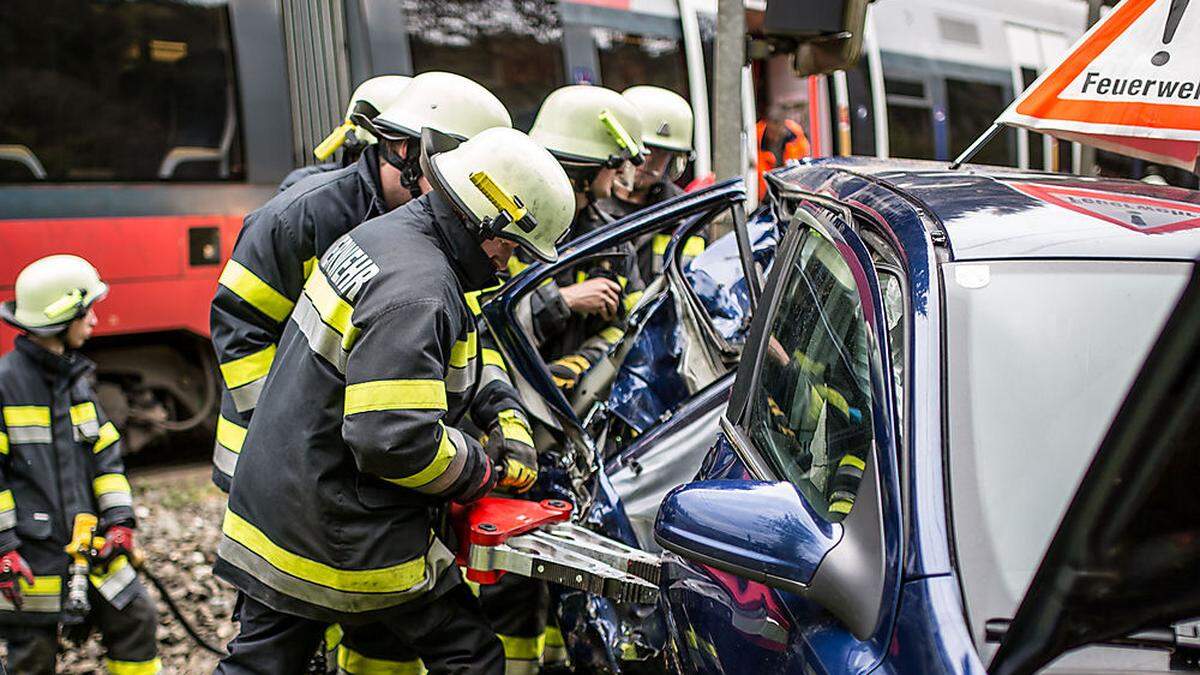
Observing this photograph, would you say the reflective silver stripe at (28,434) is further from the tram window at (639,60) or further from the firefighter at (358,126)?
the tram window at (639,60)

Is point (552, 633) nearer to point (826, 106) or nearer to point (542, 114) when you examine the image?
point (542, 114)

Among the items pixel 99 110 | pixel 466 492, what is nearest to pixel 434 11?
pixel 99 110

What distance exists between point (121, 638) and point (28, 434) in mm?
721

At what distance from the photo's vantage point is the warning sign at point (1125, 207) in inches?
82.4

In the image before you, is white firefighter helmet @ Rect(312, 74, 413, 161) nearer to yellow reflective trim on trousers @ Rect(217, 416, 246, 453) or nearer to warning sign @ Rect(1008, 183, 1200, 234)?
yellow reflective trim on trousers @ Rect(217, 416, 246, 453)

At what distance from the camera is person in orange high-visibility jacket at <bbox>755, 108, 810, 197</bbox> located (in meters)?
8.89

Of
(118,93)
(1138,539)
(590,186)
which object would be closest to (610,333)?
(590,186)

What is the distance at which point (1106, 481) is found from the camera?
176cm

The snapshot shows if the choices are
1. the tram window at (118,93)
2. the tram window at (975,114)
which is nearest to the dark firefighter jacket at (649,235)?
the tram window at (118,93)

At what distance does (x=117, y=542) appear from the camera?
3.77 m

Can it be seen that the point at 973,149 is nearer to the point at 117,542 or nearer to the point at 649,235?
the point at 649,235

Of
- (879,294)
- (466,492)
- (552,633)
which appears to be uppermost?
(879,294)

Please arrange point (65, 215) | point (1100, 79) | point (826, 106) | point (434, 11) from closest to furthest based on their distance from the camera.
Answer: point (1100, 79) < point (65, 215) < point (434, 11) < point (826, 106)

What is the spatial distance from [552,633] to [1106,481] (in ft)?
7.57
